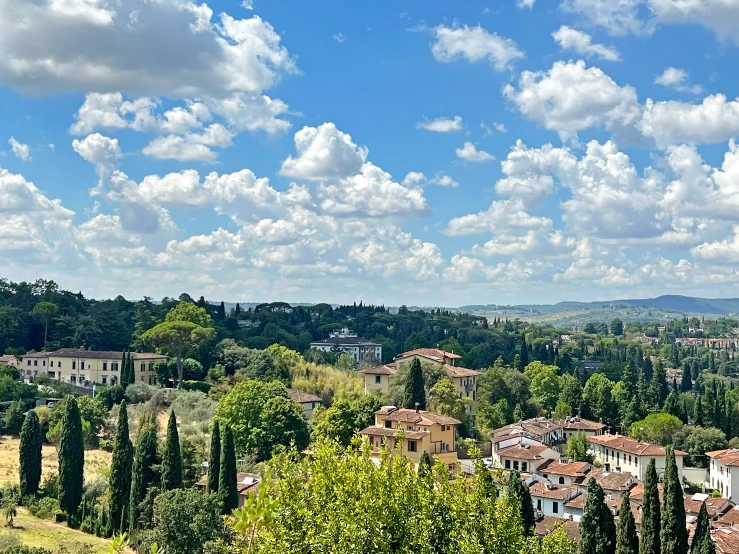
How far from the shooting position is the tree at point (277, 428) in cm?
4978

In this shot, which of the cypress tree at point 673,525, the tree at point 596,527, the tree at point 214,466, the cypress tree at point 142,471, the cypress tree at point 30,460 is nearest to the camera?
the cypress tree at point 673,525

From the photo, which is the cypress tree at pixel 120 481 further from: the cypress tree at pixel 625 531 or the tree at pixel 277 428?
the cypress tree at pixel 625 531

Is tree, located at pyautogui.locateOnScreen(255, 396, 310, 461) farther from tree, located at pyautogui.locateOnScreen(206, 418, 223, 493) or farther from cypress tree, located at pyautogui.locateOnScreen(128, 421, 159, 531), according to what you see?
cypress tree, located at pyautogui.locateOnScreen(128, 421, 159, 531)

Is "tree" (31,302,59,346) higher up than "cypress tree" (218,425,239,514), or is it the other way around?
"tree" (31,302,59,346)

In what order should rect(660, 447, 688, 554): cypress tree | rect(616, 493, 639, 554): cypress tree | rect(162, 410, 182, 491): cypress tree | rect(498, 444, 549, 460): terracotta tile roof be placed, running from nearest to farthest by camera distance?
rect(660, 447, 688, 554): cypress tree → rect(616, 493, 639, 554): cypress tree → rect(162, 410, 182, 491): cypress tree → rect(498, 444, 549, 460): terracotta tile roof

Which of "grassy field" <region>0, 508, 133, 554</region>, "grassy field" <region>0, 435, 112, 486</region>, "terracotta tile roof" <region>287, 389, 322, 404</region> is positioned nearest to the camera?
"grassy field" <region>0, 508, 133, 554</region>

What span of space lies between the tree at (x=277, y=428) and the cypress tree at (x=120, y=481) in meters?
9.60

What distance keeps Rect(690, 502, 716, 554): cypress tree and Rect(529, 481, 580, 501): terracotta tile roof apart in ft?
34.5

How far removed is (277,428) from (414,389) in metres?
10.9

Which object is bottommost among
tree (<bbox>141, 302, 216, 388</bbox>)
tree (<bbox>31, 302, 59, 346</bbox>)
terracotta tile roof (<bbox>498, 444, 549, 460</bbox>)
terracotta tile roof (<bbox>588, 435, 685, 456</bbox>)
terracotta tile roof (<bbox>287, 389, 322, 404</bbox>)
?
terracotta tile roof (<bbox>588, 435, 685, 456</bbox>)

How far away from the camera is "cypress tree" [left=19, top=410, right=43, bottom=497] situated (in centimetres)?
4425

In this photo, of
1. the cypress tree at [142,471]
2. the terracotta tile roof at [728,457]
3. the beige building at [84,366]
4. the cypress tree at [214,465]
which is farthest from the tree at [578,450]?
the beige building at [84,366]

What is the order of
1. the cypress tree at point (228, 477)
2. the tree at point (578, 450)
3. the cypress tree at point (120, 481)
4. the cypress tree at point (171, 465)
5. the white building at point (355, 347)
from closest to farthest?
the cypress tree at point (228, 477)
the cypress tree at point (171, 465)
the cypress tree at point (120, 481)
the tree at point (578, 450)
the white building at point (355, 347)

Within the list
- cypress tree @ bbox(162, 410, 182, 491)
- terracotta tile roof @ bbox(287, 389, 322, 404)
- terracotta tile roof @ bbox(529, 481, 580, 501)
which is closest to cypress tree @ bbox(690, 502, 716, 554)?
terracotta tile roof @ bbox(529, 481, 580, 501)
